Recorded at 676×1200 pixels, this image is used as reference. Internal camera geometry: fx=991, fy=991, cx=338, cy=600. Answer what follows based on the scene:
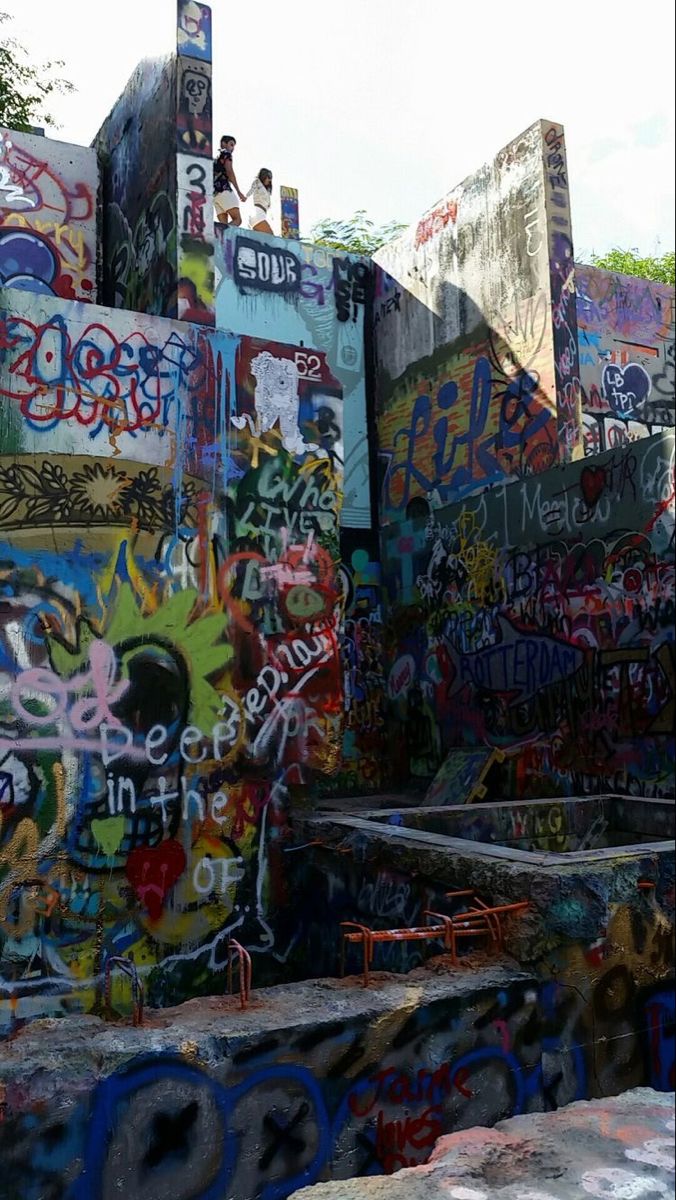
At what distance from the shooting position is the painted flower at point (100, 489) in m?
7.32

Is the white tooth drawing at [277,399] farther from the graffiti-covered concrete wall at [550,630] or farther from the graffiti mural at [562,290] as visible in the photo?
the graffiti mural at [562,290]

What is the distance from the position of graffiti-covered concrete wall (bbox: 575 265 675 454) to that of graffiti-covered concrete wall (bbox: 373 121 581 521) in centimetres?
312

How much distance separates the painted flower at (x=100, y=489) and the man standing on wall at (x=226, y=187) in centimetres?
643

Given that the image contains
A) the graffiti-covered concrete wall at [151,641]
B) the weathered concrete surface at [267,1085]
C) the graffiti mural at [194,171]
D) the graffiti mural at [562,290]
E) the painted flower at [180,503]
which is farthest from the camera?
the graffiti mural at [562,290]

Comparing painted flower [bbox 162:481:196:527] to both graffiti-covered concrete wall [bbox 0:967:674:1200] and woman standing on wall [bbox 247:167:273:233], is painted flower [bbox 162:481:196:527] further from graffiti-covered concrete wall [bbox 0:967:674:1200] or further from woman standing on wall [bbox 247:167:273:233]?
woman standing on wall [bbox 247:167:273:233]

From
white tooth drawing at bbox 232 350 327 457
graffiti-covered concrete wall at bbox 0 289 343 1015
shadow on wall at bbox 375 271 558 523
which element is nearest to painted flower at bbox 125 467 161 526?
graffiti-covered concrete wall at bbox 0 289 343 1015

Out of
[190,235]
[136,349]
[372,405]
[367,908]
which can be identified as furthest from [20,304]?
[372,405]

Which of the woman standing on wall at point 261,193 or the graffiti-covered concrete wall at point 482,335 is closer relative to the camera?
the graffiti-covered concrete wall at point 482,335

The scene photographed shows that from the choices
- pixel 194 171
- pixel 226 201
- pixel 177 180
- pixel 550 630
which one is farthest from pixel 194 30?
pixel 550 630

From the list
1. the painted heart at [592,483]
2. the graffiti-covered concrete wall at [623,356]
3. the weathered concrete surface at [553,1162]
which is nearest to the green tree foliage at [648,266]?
the graffiti-covered concrete wall at [623,356]

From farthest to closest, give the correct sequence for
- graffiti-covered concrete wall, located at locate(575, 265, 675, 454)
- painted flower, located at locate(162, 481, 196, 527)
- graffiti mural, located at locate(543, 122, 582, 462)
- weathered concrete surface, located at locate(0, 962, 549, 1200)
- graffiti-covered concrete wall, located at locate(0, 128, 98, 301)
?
graffiti-covered concrete wall, located at locate(575, 265, 675, 454), graffiti mural, located at locate(543, 122, 582, 462), graffiti-covered concrete wall, located at locate(0, 128, 98, 301), painted flower, located at locate(162, 481, 196, 527), weathered concrete surface, located at locate(0, 962, 549, 1200)

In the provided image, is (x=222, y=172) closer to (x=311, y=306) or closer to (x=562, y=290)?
(x=311, y=306)

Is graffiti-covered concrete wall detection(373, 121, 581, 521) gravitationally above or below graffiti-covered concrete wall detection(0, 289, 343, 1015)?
above

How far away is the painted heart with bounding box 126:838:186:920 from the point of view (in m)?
7.31
